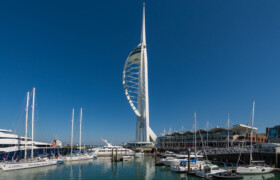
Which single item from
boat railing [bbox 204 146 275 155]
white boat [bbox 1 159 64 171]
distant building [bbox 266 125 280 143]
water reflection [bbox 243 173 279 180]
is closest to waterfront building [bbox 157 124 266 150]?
distant building [bbox 266 125 280 143]

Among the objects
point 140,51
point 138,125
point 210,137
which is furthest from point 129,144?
point 140,51

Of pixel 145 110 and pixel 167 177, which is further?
pixel 145 110

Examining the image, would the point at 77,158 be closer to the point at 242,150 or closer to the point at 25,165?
the point at 25,165

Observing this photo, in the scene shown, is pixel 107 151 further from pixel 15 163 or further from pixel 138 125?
pixel 15 163

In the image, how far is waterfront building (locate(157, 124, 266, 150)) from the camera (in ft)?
198

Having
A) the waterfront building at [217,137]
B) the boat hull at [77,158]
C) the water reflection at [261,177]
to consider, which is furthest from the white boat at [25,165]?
the water reflection at [261,177]

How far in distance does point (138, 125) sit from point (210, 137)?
112 feet

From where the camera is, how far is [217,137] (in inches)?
2803

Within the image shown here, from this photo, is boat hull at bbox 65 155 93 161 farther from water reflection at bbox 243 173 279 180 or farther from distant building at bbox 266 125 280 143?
distant building at bbox 266 125 280 143

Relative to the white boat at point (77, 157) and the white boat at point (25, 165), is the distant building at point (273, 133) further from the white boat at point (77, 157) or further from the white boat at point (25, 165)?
the white boat at point (25, 165)

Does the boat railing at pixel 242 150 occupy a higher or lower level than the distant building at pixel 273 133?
lower

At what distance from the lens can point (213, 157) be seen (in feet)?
162

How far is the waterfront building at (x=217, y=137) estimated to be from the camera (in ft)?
198

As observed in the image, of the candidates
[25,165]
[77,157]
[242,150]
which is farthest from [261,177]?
[77,157]
